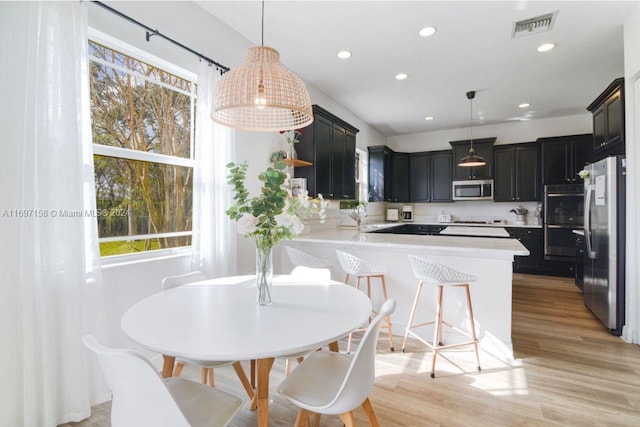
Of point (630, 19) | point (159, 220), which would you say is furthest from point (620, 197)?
point (159, 220)

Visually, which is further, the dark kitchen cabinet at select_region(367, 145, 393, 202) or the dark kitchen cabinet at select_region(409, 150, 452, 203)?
the dark kitchen cabinet at select_region(409, 150, 452, 203)

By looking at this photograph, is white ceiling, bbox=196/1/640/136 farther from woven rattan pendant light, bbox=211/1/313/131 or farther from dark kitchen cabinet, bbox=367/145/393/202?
woven rattan pendant light, bbox=211/1/313/131

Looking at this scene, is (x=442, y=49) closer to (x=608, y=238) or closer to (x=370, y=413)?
(x=608, y=238)

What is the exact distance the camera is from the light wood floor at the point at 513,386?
1.76 meters

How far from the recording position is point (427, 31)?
290 centimetres

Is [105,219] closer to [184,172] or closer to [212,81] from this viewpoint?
[184,172]

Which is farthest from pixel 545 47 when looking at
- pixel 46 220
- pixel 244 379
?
pixel 46 220

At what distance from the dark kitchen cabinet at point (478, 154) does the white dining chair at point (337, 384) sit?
5.51 metres

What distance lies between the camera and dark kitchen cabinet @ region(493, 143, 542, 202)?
5496 mm

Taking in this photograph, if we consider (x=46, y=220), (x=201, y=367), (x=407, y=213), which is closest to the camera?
(x=46, y=220)

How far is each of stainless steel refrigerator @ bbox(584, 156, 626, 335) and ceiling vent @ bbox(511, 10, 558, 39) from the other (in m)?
1.36

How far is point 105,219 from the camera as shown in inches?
80.9

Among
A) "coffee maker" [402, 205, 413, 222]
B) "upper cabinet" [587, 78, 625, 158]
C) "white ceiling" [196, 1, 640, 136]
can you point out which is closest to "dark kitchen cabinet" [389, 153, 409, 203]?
"coffee maker" [402, 205, 413, 222]

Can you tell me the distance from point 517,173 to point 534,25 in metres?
3.43
